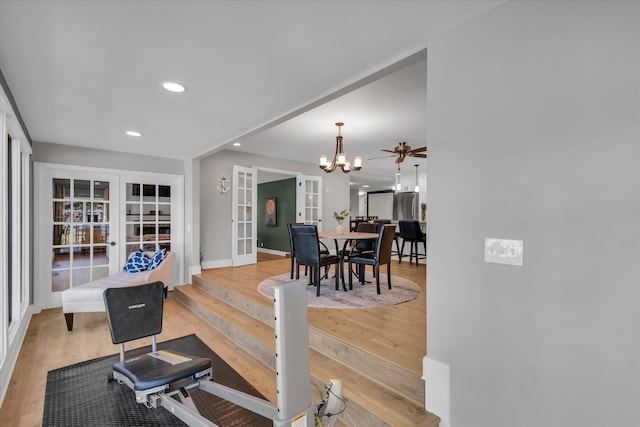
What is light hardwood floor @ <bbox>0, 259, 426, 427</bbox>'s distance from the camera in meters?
Answer: 2.26

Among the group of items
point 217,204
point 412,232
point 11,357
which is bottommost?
point 11,357

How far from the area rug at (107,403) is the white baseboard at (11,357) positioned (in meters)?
0.26

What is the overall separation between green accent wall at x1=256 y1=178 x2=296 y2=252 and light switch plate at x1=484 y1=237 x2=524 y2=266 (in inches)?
274

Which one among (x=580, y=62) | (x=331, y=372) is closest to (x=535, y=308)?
(x=580, y=62)

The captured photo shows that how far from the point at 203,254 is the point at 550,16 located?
18.4ft

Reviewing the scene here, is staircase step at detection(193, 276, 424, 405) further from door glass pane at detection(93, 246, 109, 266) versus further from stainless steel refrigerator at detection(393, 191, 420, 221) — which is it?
stainless steel refrigerator at detection(393, 191, 420, 221)

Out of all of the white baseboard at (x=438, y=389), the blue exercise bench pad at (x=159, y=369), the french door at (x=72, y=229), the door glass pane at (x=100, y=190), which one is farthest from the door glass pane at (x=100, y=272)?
the white baseboard at (x=438, y=389)

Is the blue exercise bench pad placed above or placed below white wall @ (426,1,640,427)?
below

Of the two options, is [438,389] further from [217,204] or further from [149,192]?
[149,192]

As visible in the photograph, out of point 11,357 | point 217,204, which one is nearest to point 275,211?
point 217,204

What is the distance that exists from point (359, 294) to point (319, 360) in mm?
1496

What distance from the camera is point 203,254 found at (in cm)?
568

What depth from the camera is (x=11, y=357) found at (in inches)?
108

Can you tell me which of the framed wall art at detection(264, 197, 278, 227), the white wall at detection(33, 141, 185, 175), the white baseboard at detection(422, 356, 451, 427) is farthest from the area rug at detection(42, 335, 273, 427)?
the framed wall art at detection(264, 197, 278, 227)
